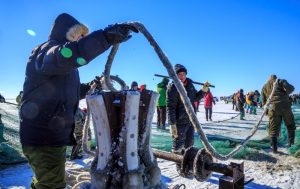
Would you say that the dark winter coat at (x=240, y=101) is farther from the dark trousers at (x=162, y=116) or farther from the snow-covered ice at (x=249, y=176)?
the snow-covered ice at (x=249, y=176)

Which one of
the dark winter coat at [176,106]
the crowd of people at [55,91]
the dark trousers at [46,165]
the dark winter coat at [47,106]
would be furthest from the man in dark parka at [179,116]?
the dark trousers at [46,165]

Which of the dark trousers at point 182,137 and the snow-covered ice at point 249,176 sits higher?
the dark trousers at point 182,137

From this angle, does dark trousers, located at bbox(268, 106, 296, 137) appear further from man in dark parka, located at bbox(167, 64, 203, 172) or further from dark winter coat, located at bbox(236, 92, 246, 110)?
dark winter coat, located at bbox(236, 92, 246, 110)

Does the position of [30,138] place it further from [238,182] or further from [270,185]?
[270,185]

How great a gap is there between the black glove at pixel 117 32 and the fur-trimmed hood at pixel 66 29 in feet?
3.12

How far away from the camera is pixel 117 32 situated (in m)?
1.60

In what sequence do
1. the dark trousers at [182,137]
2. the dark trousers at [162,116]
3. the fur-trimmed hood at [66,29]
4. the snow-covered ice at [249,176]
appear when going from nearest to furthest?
the fur-trimmed hood at [66,29] → the snow-covered ice at [249,176] → the dark trousers at [182,137] → the dark trousers at [162,116]

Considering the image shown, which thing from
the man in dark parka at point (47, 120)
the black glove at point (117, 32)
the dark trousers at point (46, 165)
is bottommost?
the dark trousers at point (46, 165)

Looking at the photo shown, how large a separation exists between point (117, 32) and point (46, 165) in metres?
1.14

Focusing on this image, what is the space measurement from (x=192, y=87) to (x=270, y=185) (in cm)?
219

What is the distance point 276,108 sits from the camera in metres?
7.87

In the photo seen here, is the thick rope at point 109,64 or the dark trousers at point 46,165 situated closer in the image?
the thick rope at point 109,64

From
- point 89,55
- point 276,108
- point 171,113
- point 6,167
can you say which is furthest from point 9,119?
point 89,55

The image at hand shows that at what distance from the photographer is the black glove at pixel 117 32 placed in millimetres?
1607
